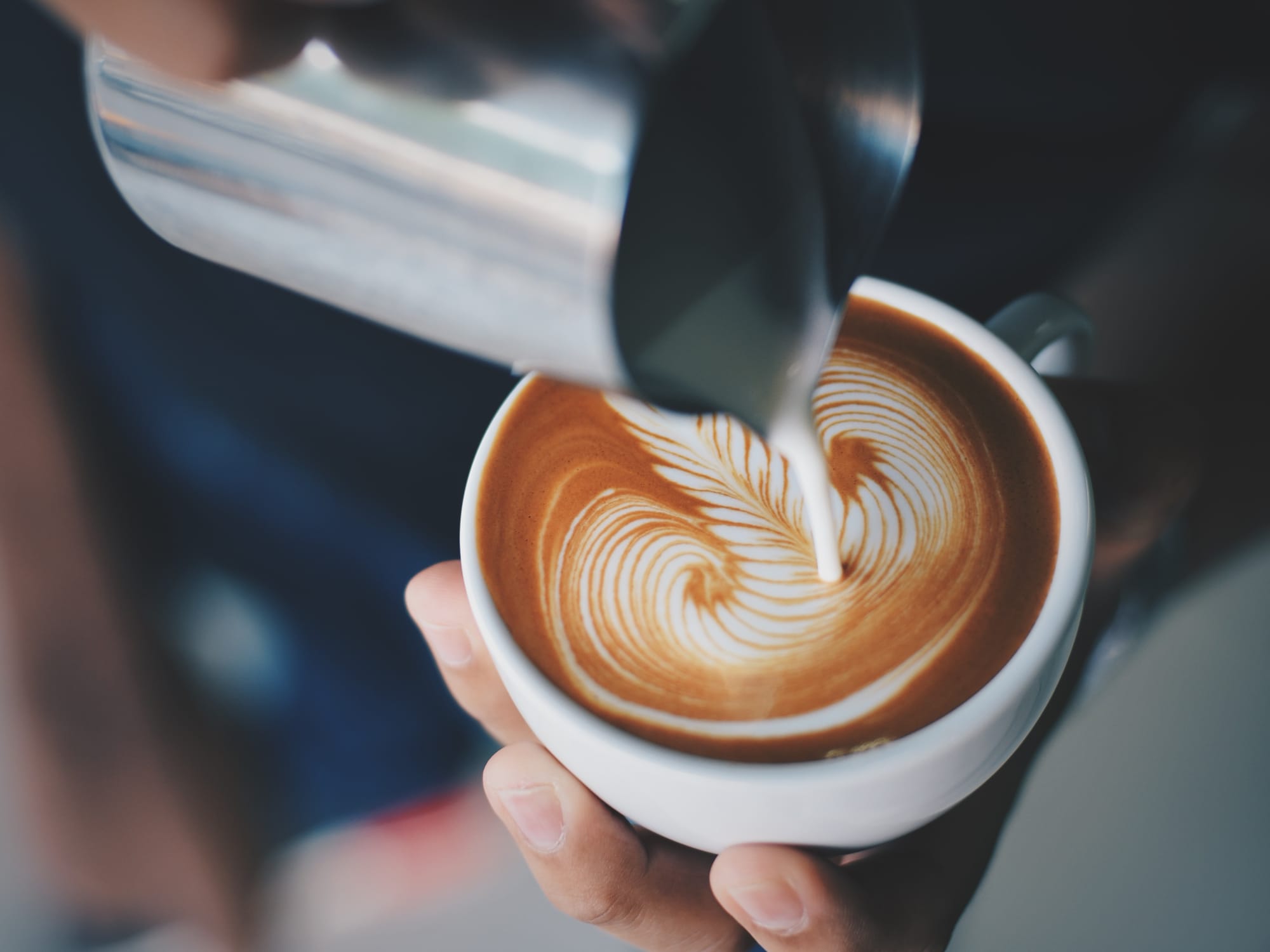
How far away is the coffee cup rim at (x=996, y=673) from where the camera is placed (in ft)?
1.78

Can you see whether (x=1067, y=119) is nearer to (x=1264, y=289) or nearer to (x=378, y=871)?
(x=1264, y=289)

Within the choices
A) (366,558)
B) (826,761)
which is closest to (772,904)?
(826,761)

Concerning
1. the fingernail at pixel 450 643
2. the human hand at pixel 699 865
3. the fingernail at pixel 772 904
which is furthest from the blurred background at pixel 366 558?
the fingernail at pixel 772 904

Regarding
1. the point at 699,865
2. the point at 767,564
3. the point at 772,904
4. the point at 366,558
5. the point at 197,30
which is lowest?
the point at 366,558

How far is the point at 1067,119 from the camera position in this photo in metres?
1.31

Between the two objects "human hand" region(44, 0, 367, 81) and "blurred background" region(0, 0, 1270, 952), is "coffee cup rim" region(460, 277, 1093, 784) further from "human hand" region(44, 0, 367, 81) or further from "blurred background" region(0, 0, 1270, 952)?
"blurred background" region(0, 0, 1270, 952)

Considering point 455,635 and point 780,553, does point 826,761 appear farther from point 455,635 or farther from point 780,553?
point 455,635

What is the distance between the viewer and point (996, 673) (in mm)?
585

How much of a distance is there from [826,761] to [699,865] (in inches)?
10.8

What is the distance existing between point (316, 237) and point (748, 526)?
17.1 inches

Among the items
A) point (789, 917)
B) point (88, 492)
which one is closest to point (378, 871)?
point (88, 492)

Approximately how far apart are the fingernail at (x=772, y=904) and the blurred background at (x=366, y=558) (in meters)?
0.60

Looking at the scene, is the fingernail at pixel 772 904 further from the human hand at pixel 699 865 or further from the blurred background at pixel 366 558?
the blurred background at pixel 366 558

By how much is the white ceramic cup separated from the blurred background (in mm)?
581
